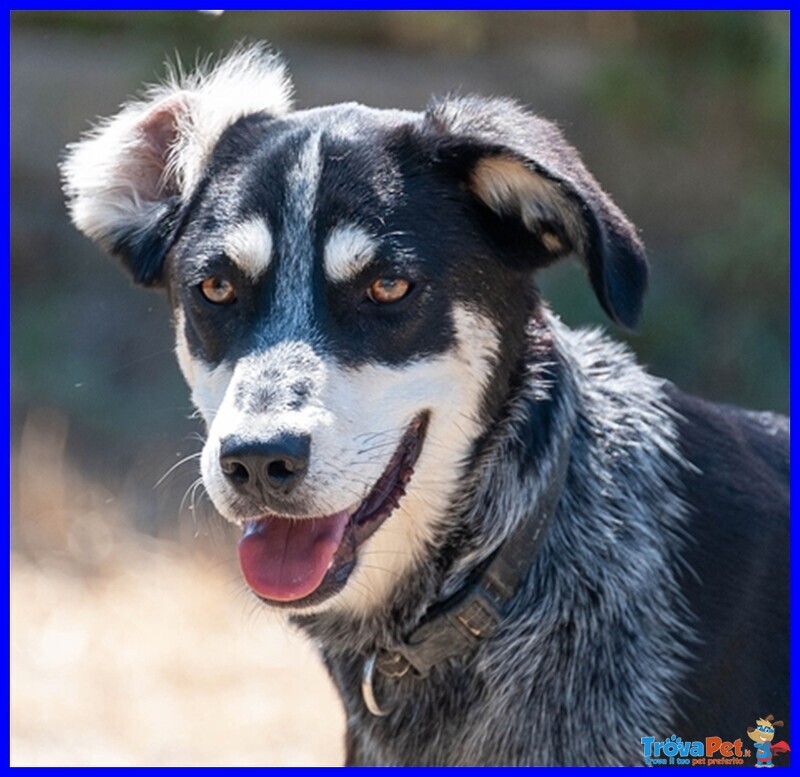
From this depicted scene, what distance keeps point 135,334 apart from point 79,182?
14.0 ft

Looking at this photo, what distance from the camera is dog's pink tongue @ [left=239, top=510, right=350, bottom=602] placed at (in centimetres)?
298

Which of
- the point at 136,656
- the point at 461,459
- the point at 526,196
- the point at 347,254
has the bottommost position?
the point at 136,656

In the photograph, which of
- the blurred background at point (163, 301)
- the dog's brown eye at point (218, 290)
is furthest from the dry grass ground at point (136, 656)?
the dog's brown eye at point (218, 290)

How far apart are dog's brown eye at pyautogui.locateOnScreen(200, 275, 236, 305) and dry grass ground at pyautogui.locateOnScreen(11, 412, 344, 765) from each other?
1755 mm

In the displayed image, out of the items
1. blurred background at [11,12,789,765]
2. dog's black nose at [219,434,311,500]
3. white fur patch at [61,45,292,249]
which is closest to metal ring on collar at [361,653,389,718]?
dog's black nose at [219,434,311,500]

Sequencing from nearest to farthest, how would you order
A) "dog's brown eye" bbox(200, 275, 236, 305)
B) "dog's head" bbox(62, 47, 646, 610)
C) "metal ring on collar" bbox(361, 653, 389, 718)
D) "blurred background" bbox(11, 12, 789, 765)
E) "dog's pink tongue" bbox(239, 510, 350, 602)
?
1. "dog's head" bbox(62, 47, 646, 610)
2. "dog's pink tongue" bbox(239, 510, 350, 602)
3. "dog's brown eye" bbox(200, 275, 236, 305)
4. "metal ring on collar" bbox(361, 653, 389, 718)
5. "blurred background" bbox(11, 12, 789, 765)

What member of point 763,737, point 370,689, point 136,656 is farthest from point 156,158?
point 136,656

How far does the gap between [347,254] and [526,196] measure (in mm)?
422

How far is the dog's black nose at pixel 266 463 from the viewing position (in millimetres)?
2760

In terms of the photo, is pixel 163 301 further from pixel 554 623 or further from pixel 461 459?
pixel 554 623

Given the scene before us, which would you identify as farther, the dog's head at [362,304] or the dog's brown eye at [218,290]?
the dog's brown eye at [218,290]

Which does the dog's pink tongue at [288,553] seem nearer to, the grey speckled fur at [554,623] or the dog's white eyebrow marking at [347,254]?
the grey speckled fur at [554,623]

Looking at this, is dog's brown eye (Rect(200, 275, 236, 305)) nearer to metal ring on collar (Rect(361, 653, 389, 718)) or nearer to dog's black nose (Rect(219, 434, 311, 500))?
dog's black nose (Rect(219, 434, 311, 500))

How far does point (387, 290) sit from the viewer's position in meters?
3.02
